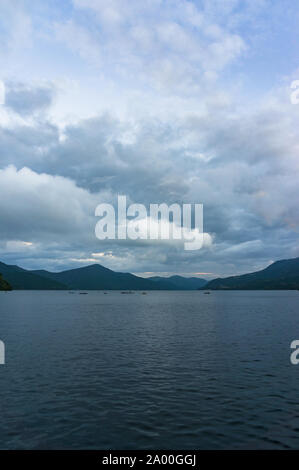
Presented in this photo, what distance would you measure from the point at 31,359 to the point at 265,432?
131 feet

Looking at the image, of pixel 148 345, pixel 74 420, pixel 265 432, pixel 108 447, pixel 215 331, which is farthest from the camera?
pixel 215 331

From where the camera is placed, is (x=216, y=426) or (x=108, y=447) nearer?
(x=108, y=447)

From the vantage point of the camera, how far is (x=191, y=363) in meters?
51.4

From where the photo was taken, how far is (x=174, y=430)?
27.1 m

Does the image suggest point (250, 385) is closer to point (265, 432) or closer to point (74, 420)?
point (265, 432)

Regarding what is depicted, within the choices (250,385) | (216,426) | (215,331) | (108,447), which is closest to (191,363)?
(250,385)

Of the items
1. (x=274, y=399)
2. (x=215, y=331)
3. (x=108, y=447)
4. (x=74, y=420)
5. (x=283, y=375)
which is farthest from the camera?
(x=215, y=331)

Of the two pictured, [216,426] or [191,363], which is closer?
[216,426]

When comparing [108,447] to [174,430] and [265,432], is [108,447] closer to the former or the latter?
[174,430]

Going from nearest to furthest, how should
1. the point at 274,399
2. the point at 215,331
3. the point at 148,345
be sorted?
the point at 274,399
the point at 148,345
the point at 215,331

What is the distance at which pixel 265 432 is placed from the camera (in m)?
26.5

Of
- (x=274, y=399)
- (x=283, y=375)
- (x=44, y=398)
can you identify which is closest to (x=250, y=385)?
(x=274, y=399)

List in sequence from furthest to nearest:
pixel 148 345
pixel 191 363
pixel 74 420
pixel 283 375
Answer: pixel 148 345
pixel 191 363
pixel 283 375
pixel 74 420

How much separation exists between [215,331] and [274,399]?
54930mm
